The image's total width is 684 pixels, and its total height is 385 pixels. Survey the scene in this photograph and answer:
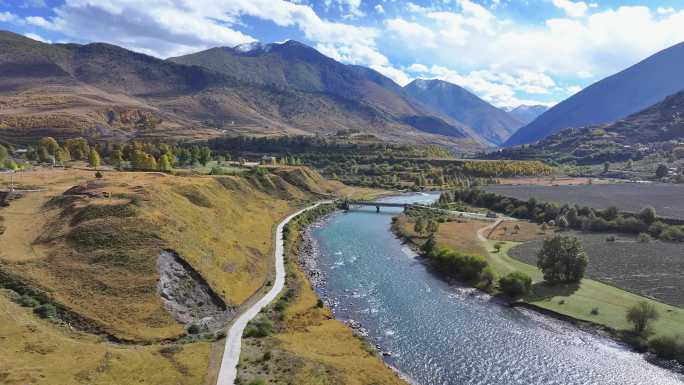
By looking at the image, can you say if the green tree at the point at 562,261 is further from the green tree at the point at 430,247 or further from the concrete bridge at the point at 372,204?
the concrete bridge at the point at 372,204

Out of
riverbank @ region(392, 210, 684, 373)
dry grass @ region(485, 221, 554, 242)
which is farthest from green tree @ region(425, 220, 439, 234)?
riverbank @ region(392, 210, 684, 373)

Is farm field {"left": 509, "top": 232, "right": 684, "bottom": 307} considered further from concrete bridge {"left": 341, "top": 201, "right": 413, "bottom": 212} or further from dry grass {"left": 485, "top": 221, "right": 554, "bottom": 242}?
concrete bridge {"left": 341, "top": 201, "right": 413, "bottom": 212}

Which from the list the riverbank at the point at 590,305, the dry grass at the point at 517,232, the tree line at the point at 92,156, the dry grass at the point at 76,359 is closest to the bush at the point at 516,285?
the riverbank at the point at 590,305

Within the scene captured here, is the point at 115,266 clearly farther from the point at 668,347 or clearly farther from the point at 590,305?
the point at 668,347

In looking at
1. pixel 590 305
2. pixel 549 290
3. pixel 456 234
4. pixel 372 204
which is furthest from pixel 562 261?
pixel 372 204

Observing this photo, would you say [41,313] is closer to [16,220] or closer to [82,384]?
[82,384]

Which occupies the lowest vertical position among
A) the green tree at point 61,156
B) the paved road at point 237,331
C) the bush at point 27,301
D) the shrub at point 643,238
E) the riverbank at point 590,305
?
the paved road at point 237,331
